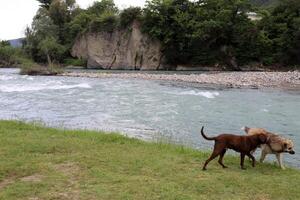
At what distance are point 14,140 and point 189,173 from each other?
4457 mm

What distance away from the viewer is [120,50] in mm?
69750

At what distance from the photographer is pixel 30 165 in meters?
8.15

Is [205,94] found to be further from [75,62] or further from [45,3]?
[45,3]

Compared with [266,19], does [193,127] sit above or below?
below

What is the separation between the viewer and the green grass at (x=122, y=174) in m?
6.74

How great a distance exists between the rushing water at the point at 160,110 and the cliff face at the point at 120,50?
33.7 m

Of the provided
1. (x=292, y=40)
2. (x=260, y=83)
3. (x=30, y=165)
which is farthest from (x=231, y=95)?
(x=292, y=40)

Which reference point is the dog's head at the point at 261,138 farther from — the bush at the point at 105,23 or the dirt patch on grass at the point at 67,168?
the bush at the point at 105,23

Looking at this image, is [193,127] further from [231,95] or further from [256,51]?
[256,51]

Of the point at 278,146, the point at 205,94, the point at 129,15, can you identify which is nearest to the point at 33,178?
the point at 278,146

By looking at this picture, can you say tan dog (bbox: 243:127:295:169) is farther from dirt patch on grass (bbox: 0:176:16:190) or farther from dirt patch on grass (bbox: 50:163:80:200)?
dirt patch on grass (bbox: 0:176:16:190)

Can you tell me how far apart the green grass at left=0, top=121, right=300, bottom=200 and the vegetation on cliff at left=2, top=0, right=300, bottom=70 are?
48.1 m

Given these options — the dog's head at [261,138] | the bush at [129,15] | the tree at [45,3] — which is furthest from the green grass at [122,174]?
the tree at [45,3]

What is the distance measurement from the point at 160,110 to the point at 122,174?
13869 millimetres
